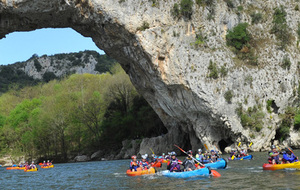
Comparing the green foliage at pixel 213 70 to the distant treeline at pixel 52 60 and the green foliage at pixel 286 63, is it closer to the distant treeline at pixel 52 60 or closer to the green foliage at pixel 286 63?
the green foliage at pixel 286 63

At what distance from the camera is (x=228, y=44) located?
39.2 metres

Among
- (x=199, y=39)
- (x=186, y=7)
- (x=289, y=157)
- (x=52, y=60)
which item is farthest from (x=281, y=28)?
(x=52, y=60)

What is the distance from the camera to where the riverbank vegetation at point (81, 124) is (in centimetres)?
5625

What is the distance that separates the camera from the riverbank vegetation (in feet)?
185

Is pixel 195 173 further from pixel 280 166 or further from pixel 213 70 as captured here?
pixel 213 70

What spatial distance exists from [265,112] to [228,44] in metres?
8.65

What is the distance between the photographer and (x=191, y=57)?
3697 centimetres

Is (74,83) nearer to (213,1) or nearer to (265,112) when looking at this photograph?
(213,1)

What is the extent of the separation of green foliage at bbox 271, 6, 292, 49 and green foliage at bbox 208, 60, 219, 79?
8767 mm

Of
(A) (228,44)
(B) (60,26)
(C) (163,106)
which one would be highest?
(B) (60,26)

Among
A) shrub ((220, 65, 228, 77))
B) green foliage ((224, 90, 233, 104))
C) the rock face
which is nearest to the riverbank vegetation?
the rock face

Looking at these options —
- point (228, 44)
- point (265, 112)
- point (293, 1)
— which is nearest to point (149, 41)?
point (228, 44)

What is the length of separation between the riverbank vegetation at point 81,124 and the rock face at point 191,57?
17.9m

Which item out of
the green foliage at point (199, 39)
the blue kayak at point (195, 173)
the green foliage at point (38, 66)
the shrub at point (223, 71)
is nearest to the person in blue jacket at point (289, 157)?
the blue kayak at point (195, 173)
